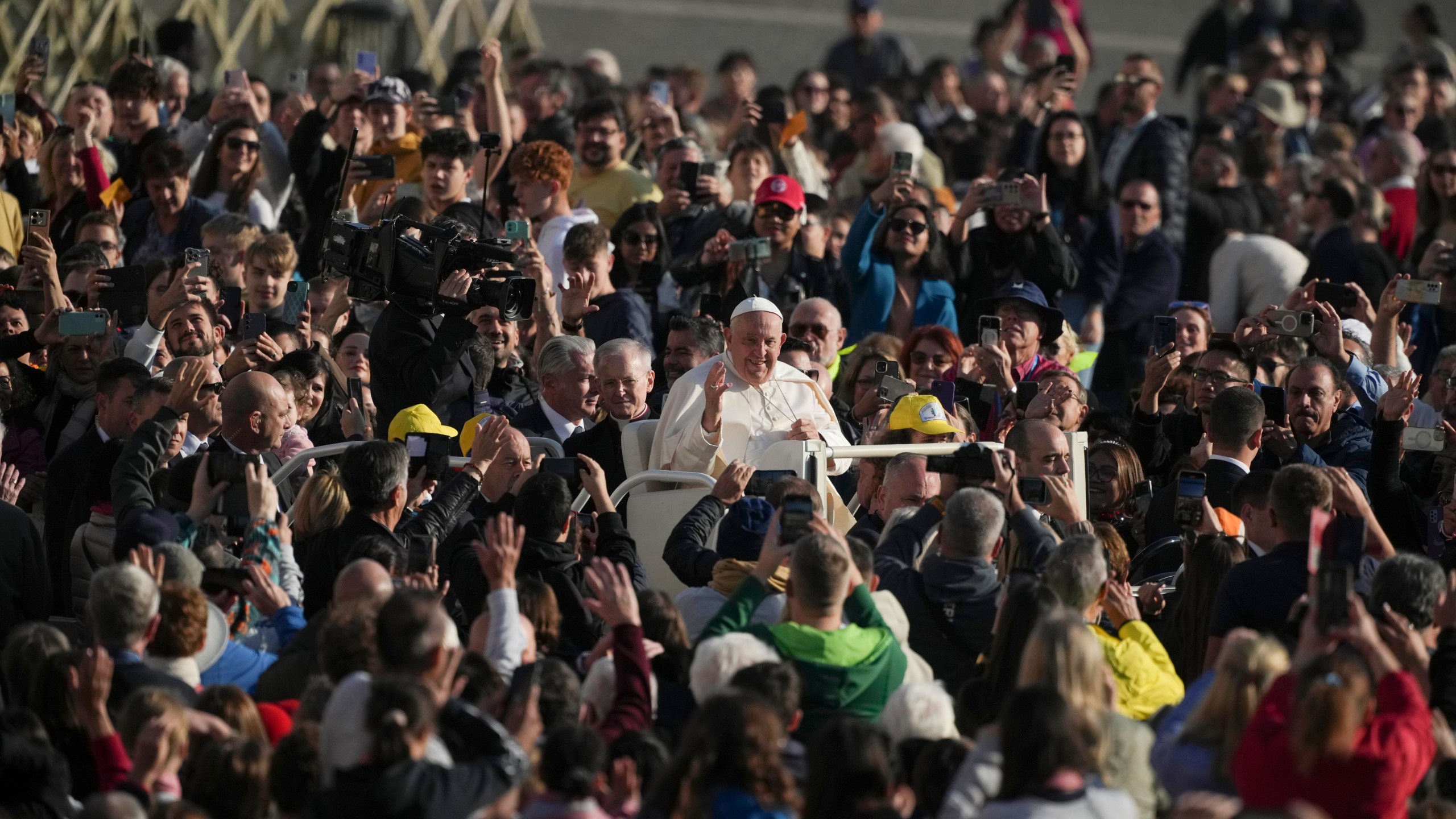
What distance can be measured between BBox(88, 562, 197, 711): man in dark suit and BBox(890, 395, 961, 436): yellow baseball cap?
10.1 feet

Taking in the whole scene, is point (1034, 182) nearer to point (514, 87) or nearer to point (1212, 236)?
point (1212, 236)

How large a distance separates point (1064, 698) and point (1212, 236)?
7.45 m

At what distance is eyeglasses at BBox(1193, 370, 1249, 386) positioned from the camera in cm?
848

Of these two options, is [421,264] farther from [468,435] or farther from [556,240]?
[556,240]

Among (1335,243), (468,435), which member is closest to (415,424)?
(468,435)

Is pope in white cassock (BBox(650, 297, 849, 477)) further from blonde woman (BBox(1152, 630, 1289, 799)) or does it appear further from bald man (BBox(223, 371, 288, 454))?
blonde woman (BBox(1152, 630, 1289, 799))

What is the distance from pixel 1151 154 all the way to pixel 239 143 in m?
4.62

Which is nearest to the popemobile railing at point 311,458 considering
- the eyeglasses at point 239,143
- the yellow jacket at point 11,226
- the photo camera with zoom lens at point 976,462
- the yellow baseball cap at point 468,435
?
the yellow baseball cap at point 468,435

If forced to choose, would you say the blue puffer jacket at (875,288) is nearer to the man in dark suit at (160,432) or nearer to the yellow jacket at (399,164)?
the yellow jacket at (399,164)

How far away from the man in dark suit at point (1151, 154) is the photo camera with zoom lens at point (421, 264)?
422 cm

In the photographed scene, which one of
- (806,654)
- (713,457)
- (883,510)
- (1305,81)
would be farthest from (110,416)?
(1305,81)

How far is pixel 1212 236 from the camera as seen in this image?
1190 cm

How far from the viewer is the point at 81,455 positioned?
311 inches

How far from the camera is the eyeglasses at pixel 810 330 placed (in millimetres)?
9289
